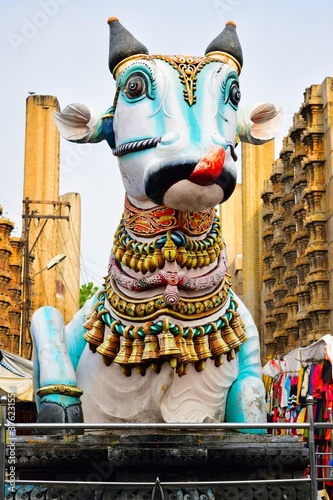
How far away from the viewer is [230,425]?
11.1 ft

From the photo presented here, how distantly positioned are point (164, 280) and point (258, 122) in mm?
1180

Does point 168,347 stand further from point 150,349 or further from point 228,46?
point 228,46

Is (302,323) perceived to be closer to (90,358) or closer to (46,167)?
(46,167)

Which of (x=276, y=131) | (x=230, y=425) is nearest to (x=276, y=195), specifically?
(x=276, y=131)

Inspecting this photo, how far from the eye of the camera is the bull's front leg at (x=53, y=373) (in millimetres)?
4258

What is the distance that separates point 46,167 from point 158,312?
853 inches

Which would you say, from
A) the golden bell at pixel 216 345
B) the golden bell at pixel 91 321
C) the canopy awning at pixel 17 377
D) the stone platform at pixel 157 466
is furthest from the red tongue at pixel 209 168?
the canopy awning at pixel 17 377

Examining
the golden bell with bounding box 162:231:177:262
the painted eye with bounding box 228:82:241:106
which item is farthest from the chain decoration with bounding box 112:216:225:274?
the painted eye with bounding box 228:82:241:106

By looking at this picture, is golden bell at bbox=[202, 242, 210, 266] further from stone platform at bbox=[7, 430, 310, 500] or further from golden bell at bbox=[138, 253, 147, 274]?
stone platform at bbox=[7, 430, 310, 500]

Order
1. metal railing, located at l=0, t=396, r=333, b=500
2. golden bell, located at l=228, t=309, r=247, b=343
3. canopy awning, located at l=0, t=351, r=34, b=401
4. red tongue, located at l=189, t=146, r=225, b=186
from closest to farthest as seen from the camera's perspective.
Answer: metal railing, located at l=0, t=396, r=333, b=500 → red tongue, located at l=189, t=146, r=225, b=186 → golden bell, located at l=228, t=309, r=247, b=343 → canopy awning, located at l=0, t=351, r=34, b=401

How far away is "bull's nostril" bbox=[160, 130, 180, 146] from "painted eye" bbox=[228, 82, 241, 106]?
1.70ft

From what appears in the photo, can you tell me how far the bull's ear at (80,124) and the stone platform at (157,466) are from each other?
1.74 meters

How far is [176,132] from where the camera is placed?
4.10 metres

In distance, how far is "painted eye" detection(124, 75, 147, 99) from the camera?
435cm
